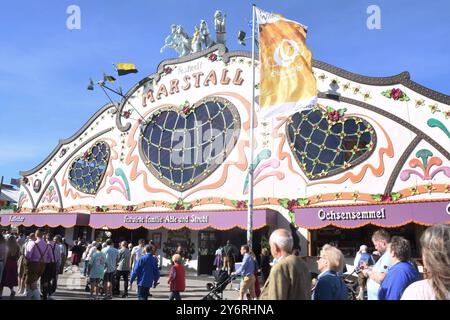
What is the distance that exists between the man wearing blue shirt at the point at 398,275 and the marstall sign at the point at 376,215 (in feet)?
35.3

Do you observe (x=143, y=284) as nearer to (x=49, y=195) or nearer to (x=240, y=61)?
(x=240, y=61)

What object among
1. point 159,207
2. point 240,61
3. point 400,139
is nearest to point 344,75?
point 400,139

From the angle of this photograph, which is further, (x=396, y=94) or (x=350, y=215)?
(x=396, y=94)

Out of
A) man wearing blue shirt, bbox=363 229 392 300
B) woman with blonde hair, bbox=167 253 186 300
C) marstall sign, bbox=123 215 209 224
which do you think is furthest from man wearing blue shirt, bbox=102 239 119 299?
man wearing blue shirt, bbox=363 229 392 300

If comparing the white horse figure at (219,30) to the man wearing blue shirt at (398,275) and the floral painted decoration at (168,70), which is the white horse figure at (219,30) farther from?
the man wearing blue shirt at (398,275)

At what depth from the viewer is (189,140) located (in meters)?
22.0

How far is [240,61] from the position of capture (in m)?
21.1

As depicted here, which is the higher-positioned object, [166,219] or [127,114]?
[127,114]

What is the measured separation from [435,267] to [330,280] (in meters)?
1.67

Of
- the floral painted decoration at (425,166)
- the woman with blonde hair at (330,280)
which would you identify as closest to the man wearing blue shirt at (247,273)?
the woman with blonde hair at (330,280)

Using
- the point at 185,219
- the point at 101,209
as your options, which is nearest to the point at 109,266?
the point at 185,219

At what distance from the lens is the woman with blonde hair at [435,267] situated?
250 centimetres

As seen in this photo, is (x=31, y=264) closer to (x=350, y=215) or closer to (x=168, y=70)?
(x=350, y=215)
